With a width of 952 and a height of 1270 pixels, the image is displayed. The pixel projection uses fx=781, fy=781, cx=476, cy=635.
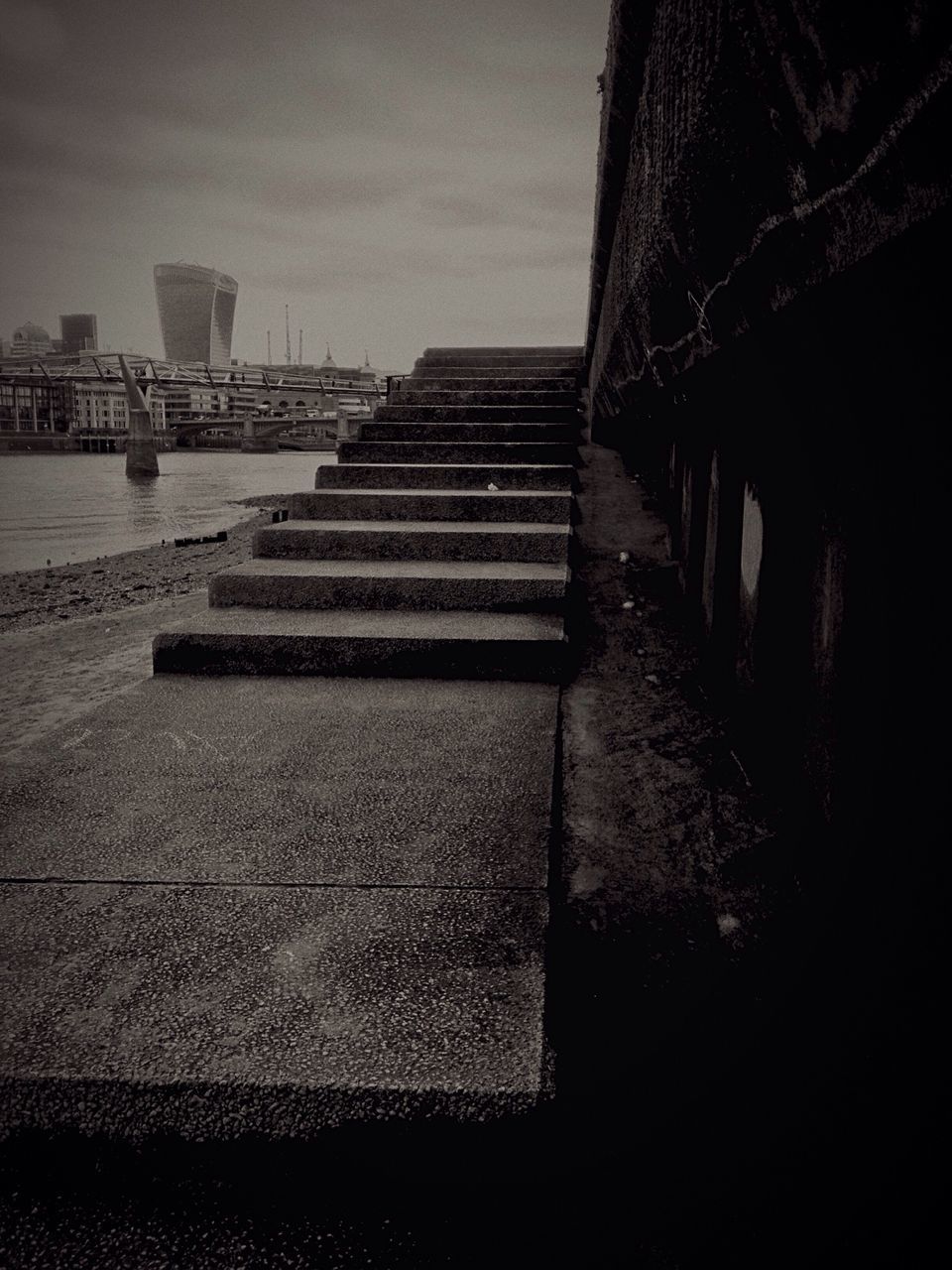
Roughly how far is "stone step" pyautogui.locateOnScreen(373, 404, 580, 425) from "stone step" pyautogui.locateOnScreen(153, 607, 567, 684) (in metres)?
3.56

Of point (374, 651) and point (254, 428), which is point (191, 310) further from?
point (374, 651)

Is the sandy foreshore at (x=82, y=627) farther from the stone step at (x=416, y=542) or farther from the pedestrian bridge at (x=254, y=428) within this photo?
the pedestrian bridge at (x=254, y=428)

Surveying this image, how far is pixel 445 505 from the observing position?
4.17 m

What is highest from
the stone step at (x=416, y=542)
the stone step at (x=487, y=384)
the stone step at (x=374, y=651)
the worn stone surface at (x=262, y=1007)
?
the stone step at (x=487, y=384)

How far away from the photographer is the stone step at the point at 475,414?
613 cm

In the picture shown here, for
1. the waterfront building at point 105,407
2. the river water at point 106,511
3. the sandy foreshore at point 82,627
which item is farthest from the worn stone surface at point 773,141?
the waterfront building at point 105,407

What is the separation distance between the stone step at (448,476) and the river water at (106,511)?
6.17 m

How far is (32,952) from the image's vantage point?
128cm

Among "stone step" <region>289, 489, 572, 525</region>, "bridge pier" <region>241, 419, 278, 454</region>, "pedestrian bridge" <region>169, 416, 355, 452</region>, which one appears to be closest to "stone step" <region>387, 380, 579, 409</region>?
"stone step" <region>289, 489, 572, 525</region>

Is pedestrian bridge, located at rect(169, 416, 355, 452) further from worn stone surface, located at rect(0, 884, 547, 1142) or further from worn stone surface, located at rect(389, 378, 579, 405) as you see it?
worn stone surface, located at rect(0, 884, 547, 1142)

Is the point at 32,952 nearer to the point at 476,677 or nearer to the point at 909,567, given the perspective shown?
the point at 909,567

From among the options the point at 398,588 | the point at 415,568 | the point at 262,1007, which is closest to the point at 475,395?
the point at 415,568

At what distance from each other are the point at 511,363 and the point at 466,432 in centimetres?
310

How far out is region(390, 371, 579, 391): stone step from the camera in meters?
7.05
